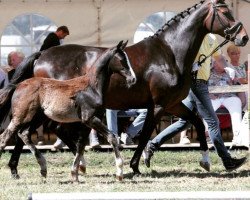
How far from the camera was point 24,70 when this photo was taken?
10.6 metres

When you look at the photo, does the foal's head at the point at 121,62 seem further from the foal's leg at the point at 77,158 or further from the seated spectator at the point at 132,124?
the seated spectator at the point at 132,124

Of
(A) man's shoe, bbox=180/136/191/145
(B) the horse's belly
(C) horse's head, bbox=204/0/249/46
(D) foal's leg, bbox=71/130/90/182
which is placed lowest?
(A) man's shoe, bbox=180/136/191/145

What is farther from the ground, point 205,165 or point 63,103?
point 63,103

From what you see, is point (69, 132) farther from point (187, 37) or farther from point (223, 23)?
point (223, 23)

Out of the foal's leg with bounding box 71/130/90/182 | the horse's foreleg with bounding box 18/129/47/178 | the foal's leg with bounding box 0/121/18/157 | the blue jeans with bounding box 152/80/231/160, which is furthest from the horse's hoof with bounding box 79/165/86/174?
the blue jeans with bounding box 152/80/231/160

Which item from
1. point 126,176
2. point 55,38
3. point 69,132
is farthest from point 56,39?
point 126,176

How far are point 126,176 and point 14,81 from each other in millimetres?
1909

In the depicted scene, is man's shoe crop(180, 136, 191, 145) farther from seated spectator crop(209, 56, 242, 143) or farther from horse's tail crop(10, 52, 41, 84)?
horse's tail crop(10, 52, 41, 84)

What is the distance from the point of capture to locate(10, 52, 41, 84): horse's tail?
10.5 meters

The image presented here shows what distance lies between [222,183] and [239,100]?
3.78 m

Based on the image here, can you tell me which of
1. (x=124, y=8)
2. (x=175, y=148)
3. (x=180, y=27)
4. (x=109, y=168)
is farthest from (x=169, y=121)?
(x=180, y=27)

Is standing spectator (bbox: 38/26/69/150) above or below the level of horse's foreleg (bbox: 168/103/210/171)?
above

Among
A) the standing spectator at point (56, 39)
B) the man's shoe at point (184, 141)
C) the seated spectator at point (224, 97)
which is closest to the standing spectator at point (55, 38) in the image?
the standing spectator at point (56, 39)

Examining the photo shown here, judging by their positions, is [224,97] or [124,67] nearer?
[124,67]
